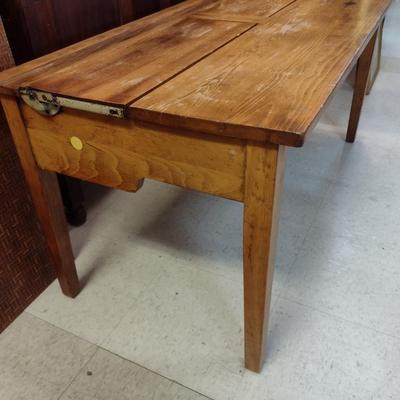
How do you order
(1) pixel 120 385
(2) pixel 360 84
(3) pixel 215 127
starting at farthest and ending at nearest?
(2) pixel 360 84
(1) pixel 120 385
(3) pixel 215 127

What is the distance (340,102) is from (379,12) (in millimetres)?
1113

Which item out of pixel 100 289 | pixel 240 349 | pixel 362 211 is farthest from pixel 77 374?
pixel 362 211

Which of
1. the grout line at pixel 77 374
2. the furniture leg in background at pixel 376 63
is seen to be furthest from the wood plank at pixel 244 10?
the furniture leg in background at pixel 376 63

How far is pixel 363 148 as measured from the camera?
1.96 metres

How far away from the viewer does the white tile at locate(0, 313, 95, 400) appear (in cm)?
104

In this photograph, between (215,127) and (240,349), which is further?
(240,349)

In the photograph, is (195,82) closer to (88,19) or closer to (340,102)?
(88,19)

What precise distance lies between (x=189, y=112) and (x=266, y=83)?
0.20 meters

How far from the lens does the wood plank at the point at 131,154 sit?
0.76 m

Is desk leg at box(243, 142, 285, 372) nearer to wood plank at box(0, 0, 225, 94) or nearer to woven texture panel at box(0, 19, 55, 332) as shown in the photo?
wood plank at box(0, 0, 225, 94)

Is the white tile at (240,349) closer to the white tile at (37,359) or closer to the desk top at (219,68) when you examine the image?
the white tile at (37,359)

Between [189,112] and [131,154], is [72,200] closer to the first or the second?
[131,154]

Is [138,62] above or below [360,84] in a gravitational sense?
above

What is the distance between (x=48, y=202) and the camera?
3.49 feet
